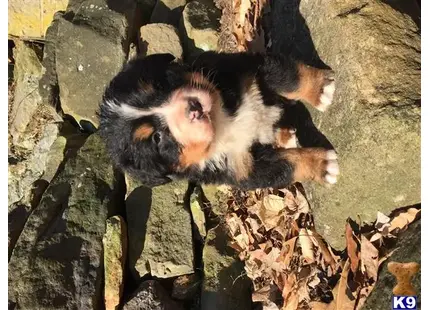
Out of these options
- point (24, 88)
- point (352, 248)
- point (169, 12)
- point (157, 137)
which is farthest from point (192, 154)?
point (24, 88)

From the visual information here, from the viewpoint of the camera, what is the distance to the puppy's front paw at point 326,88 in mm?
3779

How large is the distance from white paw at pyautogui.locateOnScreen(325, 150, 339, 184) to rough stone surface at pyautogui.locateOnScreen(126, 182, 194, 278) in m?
1.65

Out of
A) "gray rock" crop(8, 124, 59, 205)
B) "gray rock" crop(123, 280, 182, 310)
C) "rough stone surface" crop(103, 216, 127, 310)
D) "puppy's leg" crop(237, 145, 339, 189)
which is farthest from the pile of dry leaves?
"gray rock" crop(8, 124, 59, 205)

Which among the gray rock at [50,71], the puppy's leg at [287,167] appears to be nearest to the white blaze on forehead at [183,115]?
the puppy's leg at [287,167]

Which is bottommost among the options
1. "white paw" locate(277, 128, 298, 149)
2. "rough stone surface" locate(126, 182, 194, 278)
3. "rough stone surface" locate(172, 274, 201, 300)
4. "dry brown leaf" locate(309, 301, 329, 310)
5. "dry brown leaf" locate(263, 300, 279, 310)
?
"dry brown leaf" locate(309, 301, 329, 310)

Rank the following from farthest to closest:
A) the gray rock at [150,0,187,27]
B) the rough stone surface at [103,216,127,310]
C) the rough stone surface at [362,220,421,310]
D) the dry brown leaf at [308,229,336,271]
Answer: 1. the gray rock at [150,0,187,27]
2. the rough stone surface at [103,216,127,310]
3. the dry brown leaf at [308,229,336,271]
4. the rough stone surface at [362,220,421,310]

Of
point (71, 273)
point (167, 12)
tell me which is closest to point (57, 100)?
point (167, 12)

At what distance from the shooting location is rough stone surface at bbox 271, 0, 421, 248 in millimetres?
3314

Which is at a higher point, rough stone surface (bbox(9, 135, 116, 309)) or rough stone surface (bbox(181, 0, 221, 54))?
rough stone surface (bbox(181, 0, 221, 54))

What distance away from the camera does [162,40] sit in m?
5.38

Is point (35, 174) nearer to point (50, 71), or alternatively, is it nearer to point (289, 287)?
point (50, 71)

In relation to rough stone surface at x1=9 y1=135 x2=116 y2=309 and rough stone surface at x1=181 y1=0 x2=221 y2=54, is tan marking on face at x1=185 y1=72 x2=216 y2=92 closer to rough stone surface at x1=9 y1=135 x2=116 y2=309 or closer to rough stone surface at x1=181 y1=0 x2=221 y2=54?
rough stone surface at x1=181 y1=0 x2=221 y2=54

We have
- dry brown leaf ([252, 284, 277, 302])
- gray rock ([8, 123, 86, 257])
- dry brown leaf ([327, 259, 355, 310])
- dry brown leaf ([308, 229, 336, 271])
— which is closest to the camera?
dry brown leaf ([327, 259, 355, 310])

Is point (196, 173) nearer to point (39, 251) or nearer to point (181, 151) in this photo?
point (181, 151)
